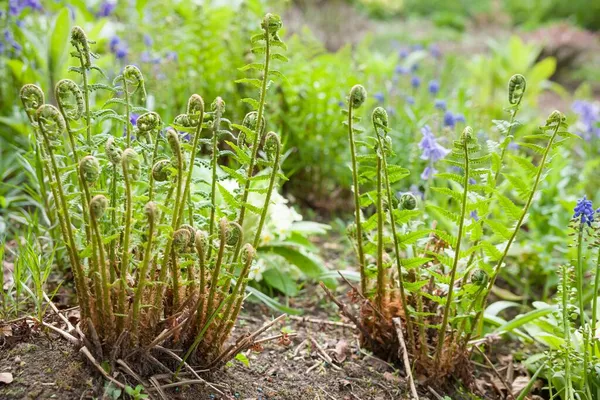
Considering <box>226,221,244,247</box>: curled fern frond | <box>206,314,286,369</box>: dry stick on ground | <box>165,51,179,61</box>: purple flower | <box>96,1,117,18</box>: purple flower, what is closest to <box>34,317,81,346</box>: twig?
<box>206,314,286,369</box>: dry stick on ground

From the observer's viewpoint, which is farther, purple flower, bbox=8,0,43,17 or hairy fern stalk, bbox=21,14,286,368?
purple flower, bbox=8,0,43,17

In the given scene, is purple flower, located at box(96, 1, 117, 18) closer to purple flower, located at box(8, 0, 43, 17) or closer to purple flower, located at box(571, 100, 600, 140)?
purple flower, located at box(8, 0, 43, 17)

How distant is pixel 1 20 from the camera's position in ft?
11.5

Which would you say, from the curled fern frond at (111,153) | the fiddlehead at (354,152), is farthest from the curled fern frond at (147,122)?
the fiddlehead at (354,152)

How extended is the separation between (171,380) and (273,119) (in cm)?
201

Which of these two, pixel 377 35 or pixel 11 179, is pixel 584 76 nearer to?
pixel 377 35

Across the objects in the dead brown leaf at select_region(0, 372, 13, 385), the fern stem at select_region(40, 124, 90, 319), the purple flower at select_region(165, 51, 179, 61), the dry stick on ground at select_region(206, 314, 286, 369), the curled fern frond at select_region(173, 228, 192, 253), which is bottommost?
the dead brown leaf at select_region(0, 372, 13, 385)

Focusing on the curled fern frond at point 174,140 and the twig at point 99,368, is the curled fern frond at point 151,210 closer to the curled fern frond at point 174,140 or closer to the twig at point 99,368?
the curled fern frond at point 174,140

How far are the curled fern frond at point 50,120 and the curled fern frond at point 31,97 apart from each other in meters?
0.06

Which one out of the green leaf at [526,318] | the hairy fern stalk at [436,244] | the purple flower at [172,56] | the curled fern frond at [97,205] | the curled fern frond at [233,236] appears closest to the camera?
the curled fern frond at [97,205]

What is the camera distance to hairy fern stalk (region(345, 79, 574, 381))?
1.60 metres

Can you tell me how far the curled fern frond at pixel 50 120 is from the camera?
1.28 meters

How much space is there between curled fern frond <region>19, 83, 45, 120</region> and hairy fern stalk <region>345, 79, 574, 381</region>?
696mm

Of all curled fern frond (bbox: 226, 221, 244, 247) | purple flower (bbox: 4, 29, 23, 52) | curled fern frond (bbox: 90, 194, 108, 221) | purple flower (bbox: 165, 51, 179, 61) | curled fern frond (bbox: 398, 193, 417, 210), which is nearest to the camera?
curled fern frond (bbox: 90, 194, 108, 221)
